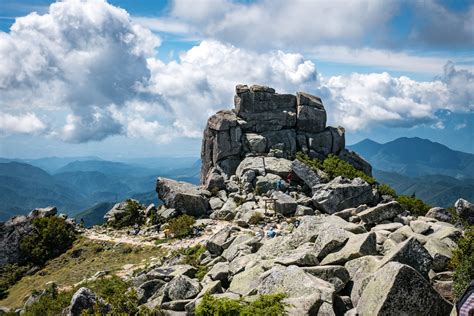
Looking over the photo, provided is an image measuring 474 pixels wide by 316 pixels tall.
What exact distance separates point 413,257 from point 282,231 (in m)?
20.0

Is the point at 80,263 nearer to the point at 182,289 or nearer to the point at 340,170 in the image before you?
the point at 182,289

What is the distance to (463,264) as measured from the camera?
17.1 m

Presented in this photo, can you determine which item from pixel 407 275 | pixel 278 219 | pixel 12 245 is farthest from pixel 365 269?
pixel 12 245

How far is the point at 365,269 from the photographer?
17984 millimetres

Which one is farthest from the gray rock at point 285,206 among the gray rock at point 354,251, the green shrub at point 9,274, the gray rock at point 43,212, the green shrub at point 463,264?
the gray rock at point 43,212

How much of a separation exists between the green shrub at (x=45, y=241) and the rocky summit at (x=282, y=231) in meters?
2.06

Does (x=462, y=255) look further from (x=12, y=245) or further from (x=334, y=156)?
(x=12, y=245)

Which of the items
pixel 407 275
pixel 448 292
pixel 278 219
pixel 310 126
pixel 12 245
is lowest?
pixel 12 245

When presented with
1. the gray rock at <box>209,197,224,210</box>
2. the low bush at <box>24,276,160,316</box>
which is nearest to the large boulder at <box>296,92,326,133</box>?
the gray rock at <box>209,197,224,210</box>

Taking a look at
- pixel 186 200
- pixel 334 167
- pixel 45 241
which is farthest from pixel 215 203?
pixel 45 241

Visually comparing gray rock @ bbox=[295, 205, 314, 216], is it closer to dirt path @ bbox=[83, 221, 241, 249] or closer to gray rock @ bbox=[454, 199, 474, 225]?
dirt path @ bbox=[83, 221, 241, 249]

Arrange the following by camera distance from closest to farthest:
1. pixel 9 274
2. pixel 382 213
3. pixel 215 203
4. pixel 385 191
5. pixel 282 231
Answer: pixel 382 213 → pixel 282 231 → pixel 9 274 → pixel 385 191 → pixel 215 203

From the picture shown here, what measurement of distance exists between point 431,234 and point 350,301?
38.6 feet

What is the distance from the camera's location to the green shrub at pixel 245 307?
45.9ft
